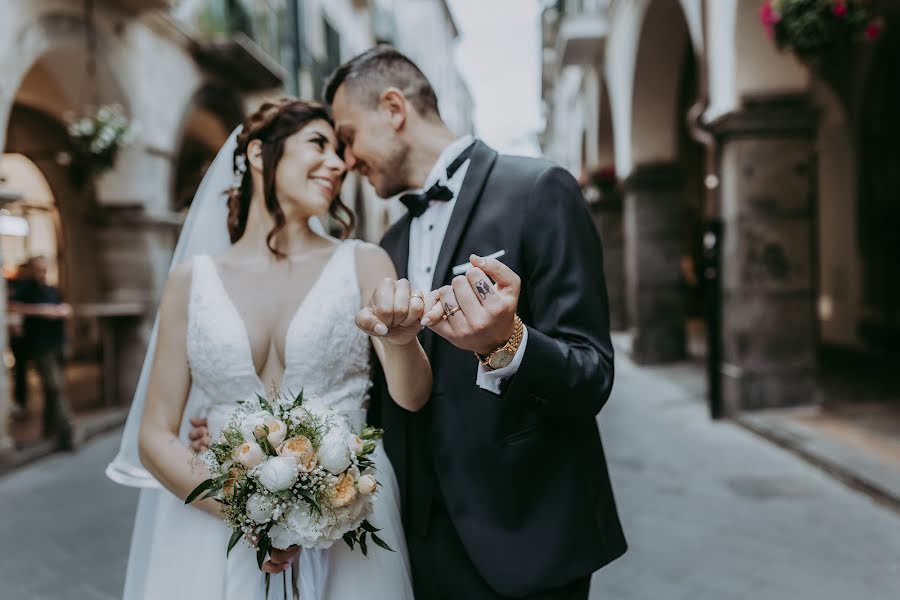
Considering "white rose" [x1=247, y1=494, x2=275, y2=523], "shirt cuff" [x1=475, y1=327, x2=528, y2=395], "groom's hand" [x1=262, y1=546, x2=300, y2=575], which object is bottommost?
"groom's hand" [x1=262, y1=546, x2=300, y2=575]

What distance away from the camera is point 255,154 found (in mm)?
2203

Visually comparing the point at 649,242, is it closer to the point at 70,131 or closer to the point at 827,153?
the point at 827,153

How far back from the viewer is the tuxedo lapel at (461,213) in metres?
1.85

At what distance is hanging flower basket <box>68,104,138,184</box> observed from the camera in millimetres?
7934

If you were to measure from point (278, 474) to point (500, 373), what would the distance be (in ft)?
1.53

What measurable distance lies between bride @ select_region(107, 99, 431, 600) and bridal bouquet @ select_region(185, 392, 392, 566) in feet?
0.78

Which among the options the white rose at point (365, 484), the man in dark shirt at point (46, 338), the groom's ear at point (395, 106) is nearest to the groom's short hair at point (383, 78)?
the groom's ear at point (395, 106)

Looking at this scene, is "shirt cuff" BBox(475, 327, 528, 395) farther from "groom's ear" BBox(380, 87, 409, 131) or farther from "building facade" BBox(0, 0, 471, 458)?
"building facade" BBox(0, 0, 471, 458)

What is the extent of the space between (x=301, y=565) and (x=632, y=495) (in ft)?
12.6

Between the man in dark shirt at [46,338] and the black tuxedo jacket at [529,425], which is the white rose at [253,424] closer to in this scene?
the black tuxedo jacket at [529,425]

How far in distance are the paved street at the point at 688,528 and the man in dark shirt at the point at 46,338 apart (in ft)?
1.43

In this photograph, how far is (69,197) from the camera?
1345cm

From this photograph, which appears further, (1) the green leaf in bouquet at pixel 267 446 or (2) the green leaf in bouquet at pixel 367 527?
(2) the green leaf in bouquet at pixel 367 527

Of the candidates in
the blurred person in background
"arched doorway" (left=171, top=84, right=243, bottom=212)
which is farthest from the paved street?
"arched doorway" (left=171, top=84, right=243, bottom=212)
